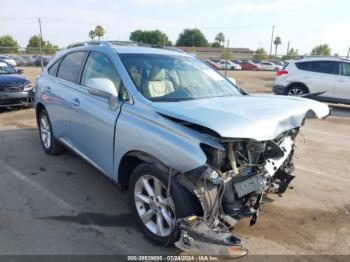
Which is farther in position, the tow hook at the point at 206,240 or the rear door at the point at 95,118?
the rear door at the point at 95,118

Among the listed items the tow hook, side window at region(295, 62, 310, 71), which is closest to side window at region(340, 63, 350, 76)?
side window at region(295, 62, 310, 71)

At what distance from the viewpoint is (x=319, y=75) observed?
41.4 ft

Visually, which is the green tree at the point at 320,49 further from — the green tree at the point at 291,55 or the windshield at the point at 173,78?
the windshield at the point at 173,78

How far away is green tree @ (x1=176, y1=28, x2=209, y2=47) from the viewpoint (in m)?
122

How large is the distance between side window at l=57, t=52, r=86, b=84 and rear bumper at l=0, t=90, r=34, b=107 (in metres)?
4.98

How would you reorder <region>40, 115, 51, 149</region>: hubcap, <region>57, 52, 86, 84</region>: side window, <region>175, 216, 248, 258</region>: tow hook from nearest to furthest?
<region>175, 216, 248, 258</region>: tow hook < <region>57, 52, 86, 84</region>: side window < <region>40, 115, 51, 149</region>: hubcap

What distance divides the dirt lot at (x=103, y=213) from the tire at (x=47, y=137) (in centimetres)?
12

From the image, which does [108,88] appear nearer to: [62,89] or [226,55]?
[62,89]

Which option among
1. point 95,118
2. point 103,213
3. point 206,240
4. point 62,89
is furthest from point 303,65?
point 206,240

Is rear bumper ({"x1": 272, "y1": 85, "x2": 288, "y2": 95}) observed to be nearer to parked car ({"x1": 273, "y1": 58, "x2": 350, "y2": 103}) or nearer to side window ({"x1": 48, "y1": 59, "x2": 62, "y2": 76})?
parked car ({"x1": 273, "y1": 58, "x2": 350, "y2": 103})

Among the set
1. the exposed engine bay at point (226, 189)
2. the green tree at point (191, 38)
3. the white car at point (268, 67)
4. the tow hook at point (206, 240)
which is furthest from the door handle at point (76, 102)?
the green tree at point (191, 38)

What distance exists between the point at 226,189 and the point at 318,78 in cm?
1083

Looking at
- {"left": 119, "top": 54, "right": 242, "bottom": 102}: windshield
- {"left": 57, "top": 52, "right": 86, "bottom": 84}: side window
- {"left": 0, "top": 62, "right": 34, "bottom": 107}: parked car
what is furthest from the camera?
{"left": 0, "top": 62, "right": 34, "bottom": 107}: parked car

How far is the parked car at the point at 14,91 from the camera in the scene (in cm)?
971
